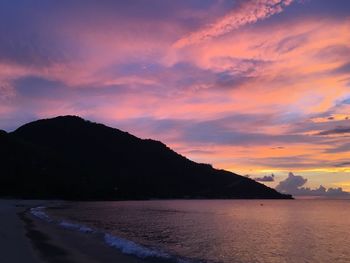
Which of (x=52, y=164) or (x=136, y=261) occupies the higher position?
(x=52, y=164)

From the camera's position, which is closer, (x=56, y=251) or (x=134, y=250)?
(x=56, y=251)

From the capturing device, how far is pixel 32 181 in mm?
158750

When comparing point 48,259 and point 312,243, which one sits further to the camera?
point 312,243

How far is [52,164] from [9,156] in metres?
26.2

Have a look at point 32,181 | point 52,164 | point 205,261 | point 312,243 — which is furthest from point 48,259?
point 52,164

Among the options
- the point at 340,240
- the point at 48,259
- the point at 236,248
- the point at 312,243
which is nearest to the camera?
the point at 48,259

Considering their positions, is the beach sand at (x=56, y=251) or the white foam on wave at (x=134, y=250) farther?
the white foam on wave at (x=134, y=250)

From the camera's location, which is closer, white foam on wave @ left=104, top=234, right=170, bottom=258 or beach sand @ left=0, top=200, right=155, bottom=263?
beach sand @ left=0, top=200, right=155, bottom=263

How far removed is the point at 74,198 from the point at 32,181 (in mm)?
22526

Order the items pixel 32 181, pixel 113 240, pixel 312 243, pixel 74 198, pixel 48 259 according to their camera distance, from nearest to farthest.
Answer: pixel 48 259 → pixel 113 240 → pixel 312 243 → pixel 32 181 → pixel 74 198

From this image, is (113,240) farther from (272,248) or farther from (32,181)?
(32,181)

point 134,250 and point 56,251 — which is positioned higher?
point 134,250

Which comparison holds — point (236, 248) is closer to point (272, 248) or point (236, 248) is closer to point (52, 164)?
point (272, 248)

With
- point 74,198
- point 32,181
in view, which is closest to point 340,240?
point 32,181
